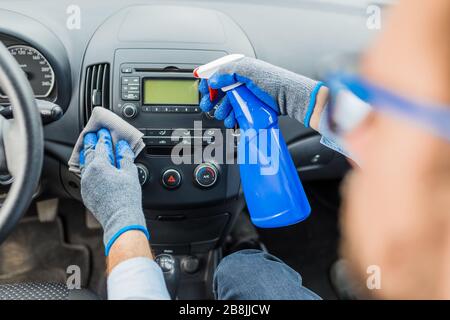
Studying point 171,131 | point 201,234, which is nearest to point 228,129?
point 171,131

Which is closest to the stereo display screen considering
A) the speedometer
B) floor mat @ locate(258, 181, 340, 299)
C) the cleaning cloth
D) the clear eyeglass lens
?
the cleaning cloth

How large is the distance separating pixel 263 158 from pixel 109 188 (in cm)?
34

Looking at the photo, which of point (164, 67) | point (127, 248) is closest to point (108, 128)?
point (164, 67)

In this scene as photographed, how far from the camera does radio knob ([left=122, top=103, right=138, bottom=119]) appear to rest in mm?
1212

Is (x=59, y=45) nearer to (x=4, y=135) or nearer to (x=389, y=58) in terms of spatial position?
(x=4, y=135)

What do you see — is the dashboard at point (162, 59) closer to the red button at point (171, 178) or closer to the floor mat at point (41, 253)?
the red button at point (171, 178)

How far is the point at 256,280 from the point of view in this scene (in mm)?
1004

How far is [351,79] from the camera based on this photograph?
0.58m

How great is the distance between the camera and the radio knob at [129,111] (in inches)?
47.7

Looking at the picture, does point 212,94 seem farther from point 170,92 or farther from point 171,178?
point 171,178

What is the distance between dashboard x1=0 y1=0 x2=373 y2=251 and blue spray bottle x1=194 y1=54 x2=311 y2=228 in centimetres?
13

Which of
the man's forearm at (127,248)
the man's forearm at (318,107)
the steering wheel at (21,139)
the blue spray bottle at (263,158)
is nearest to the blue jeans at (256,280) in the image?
the blue spray bottle at (263,158)

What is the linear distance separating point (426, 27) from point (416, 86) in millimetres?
57

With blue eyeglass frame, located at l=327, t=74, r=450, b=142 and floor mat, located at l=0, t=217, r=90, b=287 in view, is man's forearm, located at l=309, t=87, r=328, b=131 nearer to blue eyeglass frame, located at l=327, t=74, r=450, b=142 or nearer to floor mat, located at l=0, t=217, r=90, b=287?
blue eyeglass frame, located at l=327, t=74, r=450, b=142
